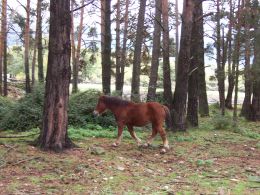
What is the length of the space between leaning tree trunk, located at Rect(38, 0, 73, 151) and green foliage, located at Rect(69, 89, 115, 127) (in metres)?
3.83

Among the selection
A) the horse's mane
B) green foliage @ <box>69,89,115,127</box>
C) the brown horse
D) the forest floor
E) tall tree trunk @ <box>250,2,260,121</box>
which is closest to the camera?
the forest floor

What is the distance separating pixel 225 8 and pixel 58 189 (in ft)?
63.5

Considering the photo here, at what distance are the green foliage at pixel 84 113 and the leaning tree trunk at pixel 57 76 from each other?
12.6ft

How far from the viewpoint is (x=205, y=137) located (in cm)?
1234

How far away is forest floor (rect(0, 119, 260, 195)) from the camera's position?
684 cm

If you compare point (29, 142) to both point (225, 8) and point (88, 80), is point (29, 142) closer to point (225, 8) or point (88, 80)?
point (225, 8)

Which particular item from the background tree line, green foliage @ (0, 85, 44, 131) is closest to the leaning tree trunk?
the background tree line

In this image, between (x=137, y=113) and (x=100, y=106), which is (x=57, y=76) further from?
(x=137, y=113)

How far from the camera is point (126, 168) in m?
8.09

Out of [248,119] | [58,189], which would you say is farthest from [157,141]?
[248,119]

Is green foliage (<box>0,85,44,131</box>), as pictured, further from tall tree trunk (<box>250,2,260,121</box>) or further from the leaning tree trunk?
tall tree trunk (<box>250,2,260,121</box>)

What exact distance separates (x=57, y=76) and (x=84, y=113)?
4648 mm

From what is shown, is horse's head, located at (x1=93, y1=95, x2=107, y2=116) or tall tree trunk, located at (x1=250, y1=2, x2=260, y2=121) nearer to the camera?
horse's head, located at (x1=93, y1=95, x2=107, y2=116)

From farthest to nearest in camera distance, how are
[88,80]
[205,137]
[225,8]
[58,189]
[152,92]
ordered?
[88,80], [225,8], [152,92], [205,137], [58,189]
